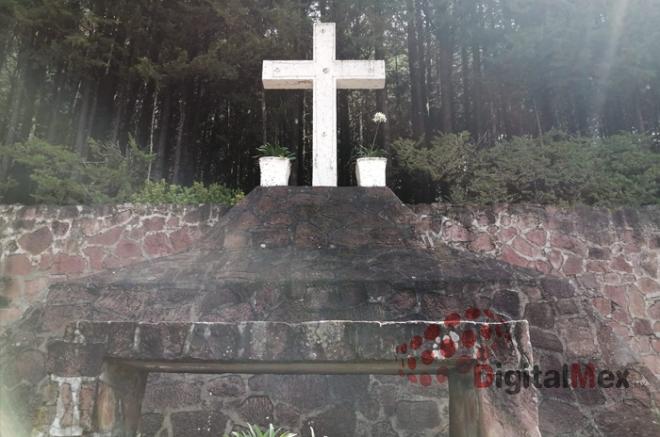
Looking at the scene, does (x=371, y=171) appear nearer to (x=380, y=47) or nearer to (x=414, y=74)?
(x=380, y=47)

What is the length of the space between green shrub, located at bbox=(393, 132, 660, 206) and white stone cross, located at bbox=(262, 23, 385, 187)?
197 cm

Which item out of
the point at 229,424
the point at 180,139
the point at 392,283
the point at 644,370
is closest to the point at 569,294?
the point at 644,370

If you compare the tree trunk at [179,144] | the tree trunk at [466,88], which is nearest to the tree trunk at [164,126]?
the tree trunk at [179,144]

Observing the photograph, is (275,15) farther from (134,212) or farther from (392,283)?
(392,283)

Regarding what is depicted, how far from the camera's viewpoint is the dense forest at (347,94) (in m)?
7.20

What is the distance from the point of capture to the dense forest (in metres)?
7.20

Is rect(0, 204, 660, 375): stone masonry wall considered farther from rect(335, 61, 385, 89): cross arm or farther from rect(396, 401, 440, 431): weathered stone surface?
rect(396, 401, 440, 431): weathered stone surface

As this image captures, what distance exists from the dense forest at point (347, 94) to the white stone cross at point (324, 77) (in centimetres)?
198

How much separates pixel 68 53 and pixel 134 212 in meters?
4.13

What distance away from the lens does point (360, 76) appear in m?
5.93

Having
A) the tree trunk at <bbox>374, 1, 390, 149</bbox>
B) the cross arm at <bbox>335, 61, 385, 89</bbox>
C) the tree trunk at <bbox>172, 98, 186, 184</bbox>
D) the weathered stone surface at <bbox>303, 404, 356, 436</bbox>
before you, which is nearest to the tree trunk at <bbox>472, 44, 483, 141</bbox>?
the tree trunk at <bbox>374, 1, 390, 149</bbox>

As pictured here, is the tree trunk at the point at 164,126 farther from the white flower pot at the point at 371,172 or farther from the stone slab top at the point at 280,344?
the stone slab top at the point at 280,344

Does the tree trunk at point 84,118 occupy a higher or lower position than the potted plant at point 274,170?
higher

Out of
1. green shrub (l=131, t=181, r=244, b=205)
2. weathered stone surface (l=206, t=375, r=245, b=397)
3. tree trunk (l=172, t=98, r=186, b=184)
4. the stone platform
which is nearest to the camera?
the stone platform
